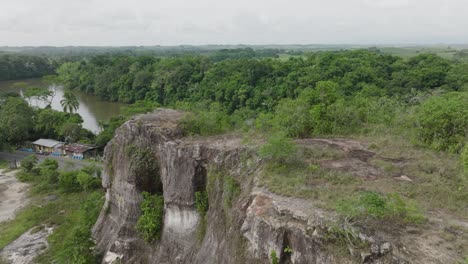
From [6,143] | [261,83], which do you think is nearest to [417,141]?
[261,83]

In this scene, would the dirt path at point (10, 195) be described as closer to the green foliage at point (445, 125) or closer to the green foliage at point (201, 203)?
the green foliage at point (201, 203)

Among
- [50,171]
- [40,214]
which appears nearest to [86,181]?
[40,214]

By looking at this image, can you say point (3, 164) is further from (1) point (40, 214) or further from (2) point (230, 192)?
(2) point (230, 192)

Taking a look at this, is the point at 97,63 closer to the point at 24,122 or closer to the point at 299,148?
the point at 24,122

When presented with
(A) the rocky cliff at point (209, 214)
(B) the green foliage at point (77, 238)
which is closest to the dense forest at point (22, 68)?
(B) the green foliage at point (77, 238)

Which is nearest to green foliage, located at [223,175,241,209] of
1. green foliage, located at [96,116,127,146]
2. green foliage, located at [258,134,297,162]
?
green foliage, located at [258,134,297,162]
